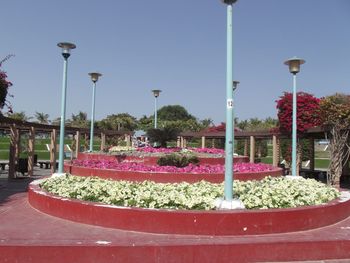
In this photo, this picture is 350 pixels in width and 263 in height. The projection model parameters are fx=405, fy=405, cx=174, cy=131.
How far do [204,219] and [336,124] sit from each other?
948 centimetres

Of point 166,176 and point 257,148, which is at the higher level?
point 257,148

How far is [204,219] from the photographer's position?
232 inches

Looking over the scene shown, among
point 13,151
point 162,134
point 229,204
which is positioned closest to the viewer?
point 229,204

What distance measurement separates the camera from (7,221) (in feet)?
22.7

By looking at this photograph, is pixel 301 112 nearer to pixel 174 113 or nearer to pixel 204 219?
pixel 204 219

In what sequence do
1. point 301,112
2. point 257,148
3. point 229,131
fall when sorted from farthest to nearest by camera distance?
point 257,148 < point 301,112 < point 229,131

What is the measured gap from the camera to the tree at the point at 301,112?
15730 millimetres

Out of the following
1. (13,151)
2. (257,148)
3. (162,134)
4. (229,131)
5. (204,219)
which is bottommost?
(204,219)

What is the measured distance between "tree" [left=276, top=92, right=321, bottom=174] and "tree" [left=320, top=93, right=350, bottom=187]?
0.98 meters

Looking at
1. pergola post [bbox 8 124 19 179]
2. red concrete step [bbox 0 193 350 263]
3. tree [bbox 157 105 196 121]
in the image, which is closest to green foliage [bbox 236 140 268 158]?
pergola post [bbox 8 124 19 179]

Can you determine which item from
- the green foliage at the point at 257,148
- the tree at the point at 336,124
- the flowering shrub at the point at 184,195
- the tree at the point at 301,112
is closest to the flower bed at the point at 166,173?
the flowering shrub at the point at 184,195

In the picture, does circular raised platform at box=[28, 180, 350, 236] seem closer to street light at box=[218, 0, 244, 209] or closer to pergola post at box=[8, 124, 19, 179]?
street light at box=[218, 0, 244, 209]

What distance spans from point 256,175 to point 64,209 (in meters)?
4.51

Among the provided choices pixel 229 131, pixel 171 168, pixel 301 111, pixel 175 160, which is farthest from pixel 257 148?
pixel 229 131
